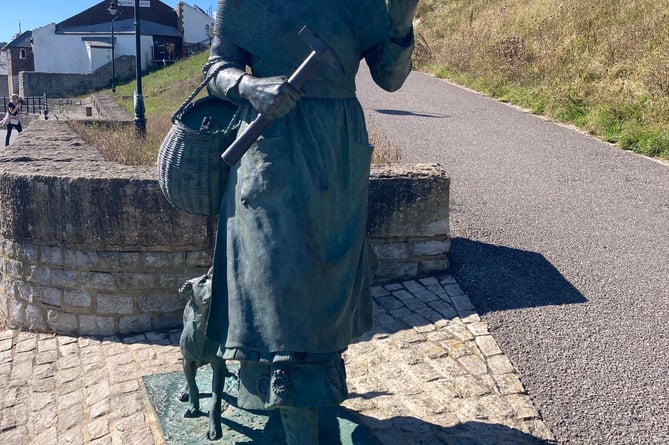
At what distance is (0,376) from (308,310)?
3.30 meters

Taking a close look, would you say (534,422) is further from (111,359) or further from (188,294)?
(111,359)

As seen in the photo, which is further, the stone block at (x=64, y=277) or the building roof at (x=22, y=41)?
the building roof at (x=22, y=41)

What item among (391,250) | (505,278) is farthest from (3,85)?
(505,278)

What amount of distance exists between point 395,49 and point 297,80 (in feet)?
1.64

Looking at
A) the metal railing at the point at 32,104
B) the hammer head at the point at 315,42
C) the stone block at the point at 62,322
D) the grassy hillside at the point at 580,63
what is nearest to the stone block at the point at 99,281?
the stone block at the point at 62,322

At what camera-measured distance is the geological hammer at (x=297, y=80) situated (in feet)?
7.79

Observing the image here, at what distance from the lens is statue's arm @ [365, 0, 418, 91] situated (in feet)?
8.35

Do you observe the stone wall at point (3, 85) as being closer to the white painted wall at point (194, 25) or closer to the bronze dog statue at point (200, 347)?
the white painted wall at point (194, 25)

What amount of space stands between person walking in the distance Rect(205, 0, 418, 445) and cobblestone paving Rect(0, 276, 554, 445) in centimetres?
124

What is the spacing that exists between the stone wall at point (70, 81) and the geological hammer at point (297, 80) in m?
38.7

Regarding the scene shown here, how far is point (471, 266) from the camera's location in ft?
20.0

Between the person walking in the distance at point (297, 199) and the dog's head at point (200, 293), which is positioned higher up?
the person walking in the distance at point (297, 199)

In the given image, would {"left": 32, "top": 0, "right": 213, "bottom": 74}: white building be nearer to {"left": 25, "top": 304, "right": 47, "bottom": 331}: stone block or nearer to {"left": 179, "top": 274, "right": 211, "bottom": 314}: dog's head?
{"left": 25, "top": 304, "right": 47, "bottom": 331}: stone block

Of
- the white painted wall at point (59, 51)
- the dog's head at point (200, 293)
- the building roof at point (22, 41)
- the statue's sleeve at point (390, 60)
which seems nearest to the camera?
the statue's sleeve at point (390, 60)
